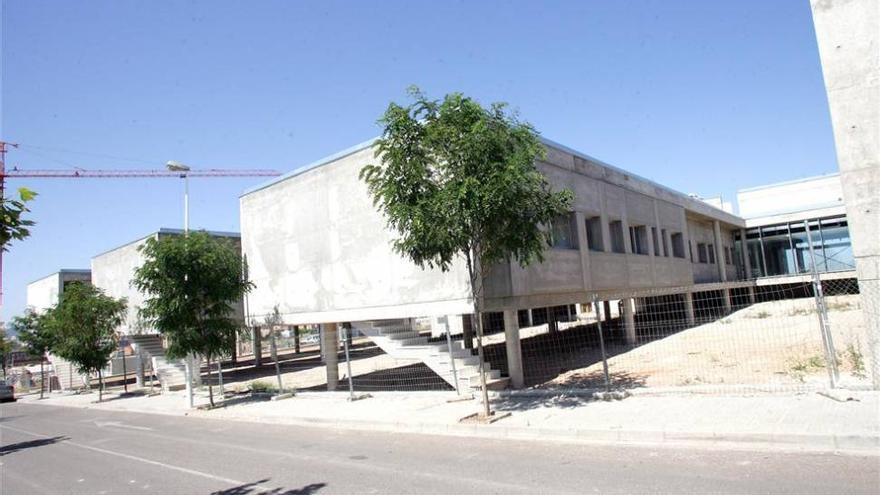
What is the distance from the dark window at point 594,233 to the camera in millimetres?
20312

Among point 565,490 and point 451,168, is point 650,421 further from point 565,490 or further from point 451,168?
point 451,168

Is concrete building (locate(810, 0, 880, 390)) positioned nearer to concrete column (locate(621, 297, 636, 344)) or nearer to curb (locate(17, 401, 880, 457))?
curb (locate(17, 401, 880, 457))

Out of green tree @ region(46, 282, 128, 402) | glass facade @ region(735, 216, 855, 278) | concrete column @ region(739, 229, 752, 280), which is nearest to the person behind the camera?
green tree @ region(46, 282, 128, 402)

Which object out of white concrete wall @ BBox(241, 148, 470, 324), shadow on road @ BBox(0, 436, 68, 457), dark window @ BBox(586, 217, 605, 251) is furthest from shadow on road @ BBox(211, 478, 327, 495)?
dark window @ BBox(586, 217, 605, 251)

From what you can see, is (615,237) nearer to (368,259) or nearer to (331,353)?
(368,259)

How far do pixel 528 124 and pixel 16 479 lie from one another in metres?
11.8

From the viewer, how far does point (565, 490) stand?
21.4 ft

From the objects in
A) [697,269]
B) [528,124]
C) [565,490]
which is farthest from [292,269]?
[697,269]

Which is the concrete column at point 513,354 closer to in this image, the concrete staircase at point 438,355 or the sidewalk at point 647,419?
the concrete staircase at point 438,355

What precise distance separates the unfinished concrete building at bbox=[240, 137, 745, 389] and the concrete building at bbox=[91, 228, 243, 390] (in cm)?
688

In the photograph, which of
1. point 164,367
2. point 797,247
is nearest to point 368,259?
point 164,367

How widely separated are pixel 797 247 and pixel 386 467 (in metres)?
40.0

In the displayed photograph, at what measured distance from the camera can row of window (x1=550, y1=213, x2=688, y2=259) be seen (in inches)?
714

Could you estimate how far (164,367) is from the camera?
2717 cm
